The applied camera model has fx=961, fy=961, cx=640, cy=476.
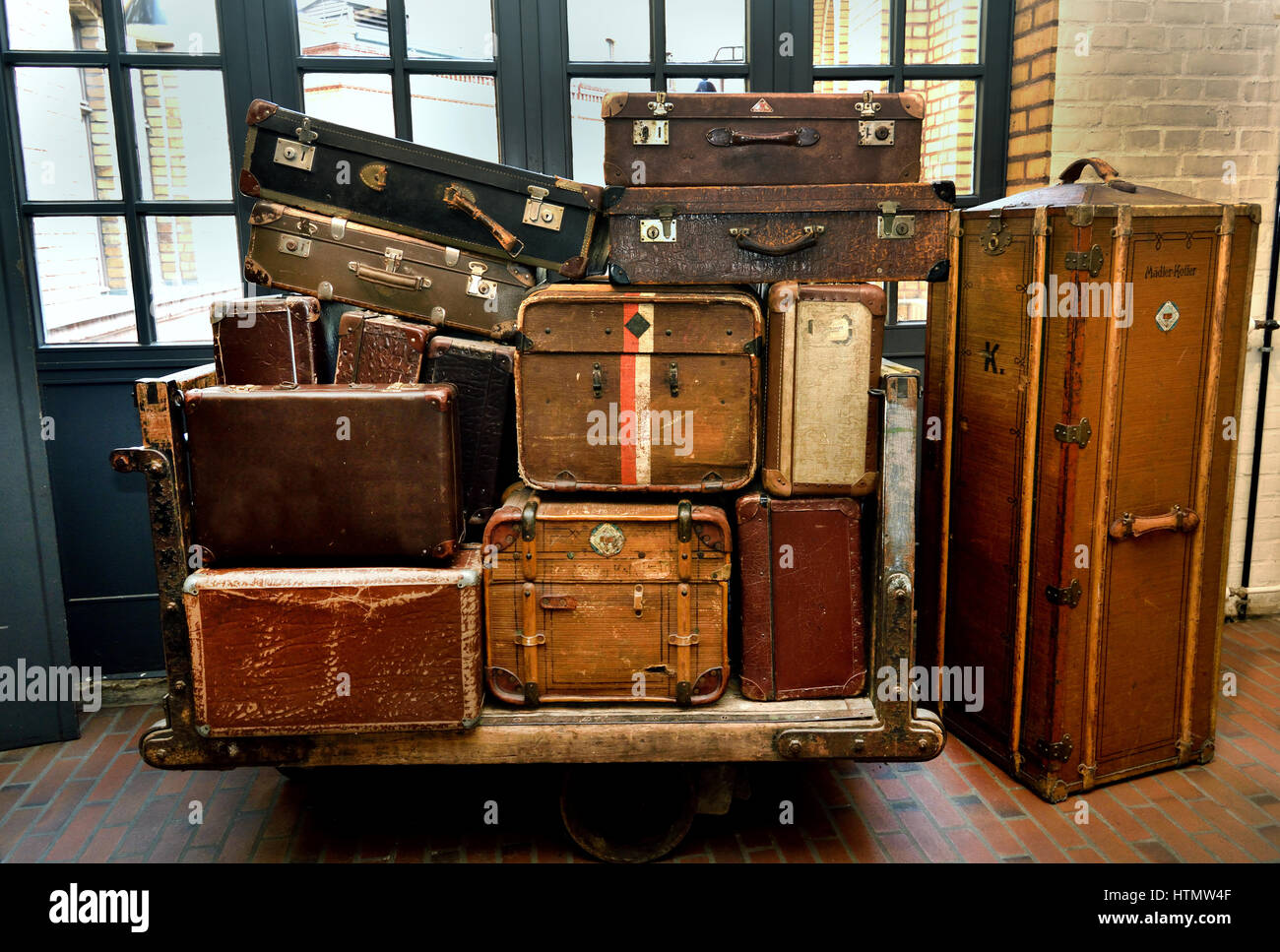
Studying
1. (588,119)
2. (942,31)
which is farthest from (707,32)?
(942,31)

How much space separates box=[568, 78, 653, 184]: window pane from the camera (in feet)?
13.0

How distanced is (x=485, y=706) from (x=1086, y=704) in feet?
6.49

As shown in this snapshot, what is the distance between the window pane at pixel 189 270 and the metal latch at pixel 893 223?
8.61 feet

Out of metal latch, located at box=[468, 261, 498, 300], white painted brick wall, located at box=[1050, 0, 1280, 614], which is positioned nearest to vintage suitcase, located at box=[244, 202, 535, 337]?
metal latch, located at box=[468, 261, 498, 300]

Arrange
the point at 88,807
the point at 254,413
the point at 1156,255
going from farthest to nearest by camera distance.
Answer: the point at 88,807 < the point at 1156,255 < the point at 254,413

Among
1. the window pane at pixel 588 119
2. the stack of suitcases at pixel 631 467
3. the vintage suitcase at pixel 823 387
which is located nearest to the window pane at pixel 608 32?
the window pane at pixel 588 119

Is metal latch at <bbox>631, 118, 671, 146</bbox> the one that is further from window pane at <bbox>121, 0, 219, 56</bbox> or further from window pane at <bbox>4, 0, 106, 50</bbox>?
window pane at <bbox>4, 0, 106, 50</bbox>

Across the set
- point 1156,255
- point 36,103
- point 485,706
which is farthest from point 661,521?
point 36,103

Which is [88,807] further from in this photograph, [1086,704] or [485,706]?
[1086,704]

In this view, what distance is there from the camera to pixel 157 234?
3.92 metres

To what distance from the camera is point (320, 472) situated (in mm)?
2629

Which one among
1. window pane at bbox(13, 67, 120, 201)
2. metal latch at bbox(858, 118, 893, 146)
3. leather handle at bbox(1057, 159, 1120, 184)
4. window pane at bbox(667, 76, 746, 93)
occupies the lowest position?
leather handle at bbox(1057, 159, 1120, 184)

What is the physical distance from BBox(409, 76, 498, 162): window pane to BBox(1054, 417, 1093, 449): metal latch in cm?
247

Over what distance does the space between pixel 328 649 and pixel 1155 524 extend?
2.64m
